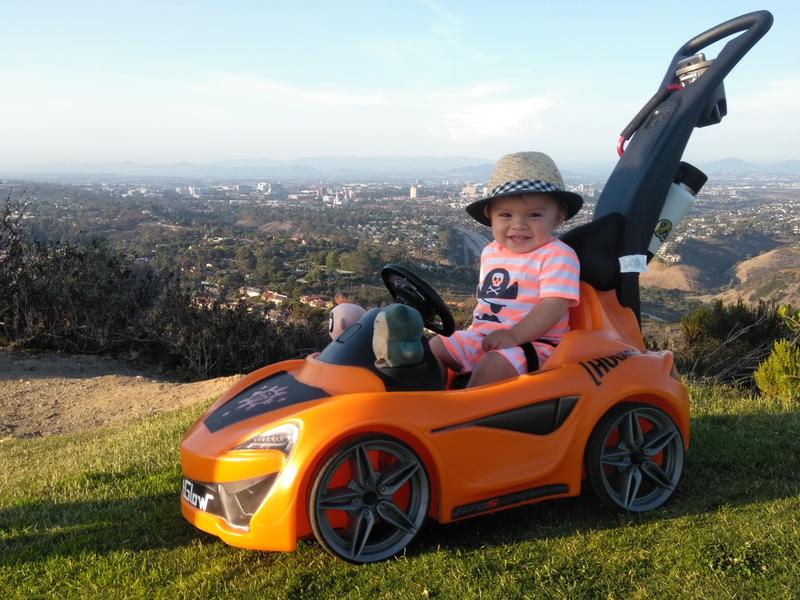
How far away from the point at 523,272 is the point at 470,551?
165cm

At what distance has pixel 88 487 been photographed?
169 inches

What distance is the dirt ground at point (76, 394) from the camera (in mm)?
7828

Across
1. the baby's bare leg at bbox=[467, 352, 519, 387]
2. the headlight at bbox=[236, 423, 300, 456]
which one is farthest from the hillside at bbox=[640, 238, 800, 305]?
the headlight at bbox=[236, 423, 300, 456]

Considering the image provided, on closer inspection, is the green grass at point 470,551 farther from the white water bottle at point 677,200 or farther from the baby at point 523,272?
the white water bottle at point 677,200

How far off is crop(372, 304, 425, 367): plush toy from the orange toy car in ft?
0.20

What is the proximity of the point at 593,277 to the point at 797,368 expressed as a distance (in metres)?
4.50

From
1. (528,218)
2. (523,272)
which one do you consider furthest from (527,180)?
(523,272)

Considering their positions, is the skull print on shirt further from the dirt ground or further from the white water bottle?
the dirt ground

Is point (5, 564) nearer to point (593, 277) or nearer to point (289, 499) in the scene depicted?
point (289, 499)

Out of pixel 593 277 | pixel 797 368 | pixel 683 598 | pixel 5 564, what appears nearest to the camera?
pixel 683 598

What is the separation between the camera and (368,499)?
3.09 m

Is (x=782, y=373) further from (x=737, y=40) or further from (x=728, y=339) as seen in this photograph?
(x=737, y=40)

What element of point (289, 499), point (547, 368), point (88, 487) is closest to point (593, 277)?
point (547, 368)

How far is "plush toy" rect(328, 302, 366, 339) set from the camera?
4.05 meters
